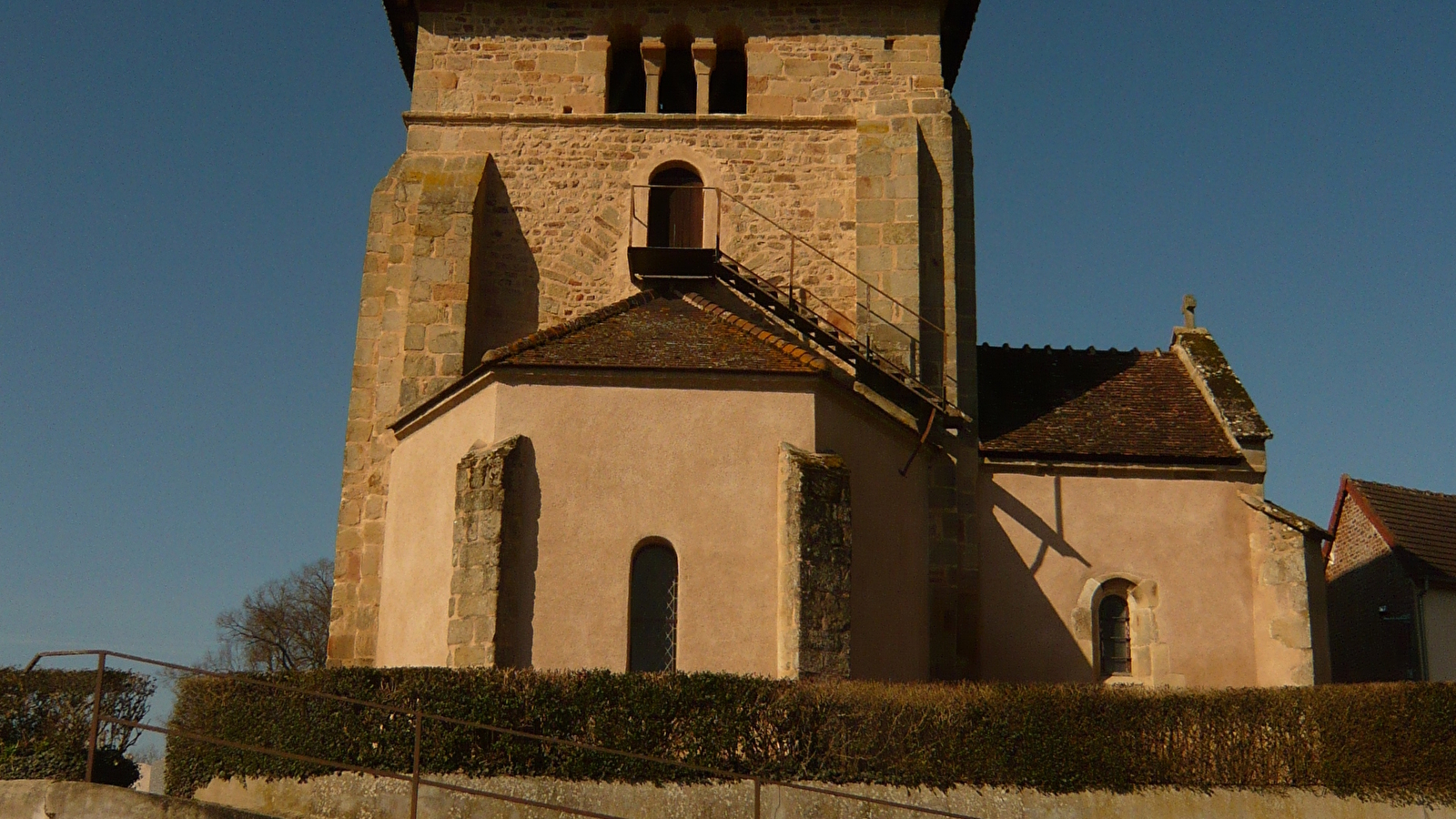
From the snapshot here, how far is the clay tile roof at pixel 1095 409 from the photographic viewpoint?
874 inches

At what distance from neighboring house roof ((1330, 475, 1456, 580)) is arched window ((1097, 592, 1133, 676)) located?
1006cm

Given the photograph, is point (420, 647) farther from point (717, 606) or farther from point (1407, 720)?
point (1407, 720)

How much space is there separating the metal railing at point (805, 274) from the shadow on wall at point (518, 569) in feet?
20.0

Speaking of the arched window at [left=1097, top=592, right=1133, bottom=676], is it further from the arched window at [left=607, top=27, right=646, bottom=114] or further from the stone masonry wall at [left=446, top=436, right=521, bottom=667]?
the arched window at [left=607, top=27, right=646, bottom=114]

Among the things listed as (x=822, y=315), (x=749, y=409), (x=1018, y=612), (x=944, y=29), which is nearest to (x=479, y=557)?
(x=749, y=409)

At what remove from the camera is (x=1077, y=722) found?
1507 centimetres

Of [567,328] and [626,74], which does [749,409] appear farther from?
[626,74]

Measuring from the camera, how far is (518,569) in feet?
56.6

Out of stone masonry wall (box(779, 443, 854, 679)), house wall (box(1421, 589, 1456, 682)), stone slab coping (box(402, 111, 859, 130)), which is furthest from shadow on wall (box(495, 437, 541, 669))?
house wall (box(1421, 589, 1456, 682))

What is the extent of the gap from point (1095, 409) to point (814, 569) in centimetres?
817

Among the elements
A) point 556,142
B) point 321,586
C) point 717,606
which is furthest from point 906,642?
point 321,586

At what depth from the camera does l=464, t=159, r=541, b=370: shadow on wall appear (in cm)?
2248

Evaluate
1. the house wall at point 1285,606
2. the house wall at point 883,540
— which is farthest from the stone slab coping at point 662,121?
the house wall at point 1285,606

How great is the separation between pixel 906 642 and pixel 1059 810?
207 inches
